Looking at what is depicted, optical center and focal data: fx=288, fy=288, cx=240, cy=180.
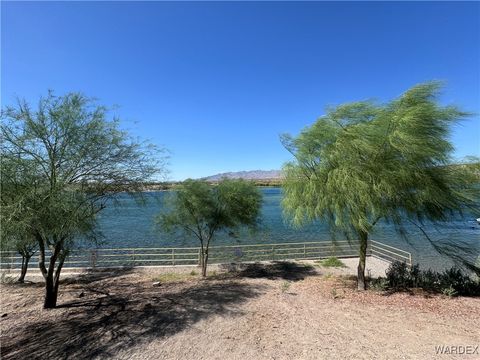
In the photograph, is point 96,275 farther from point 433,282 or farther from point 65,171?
point 433,282

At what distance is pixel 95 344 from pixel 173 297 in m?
3.21

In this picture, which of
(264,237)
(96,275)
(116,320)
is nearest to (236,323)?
(116,320)

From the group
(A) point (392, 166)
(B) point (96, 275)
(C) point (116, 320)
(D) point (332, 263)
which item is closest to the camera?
(C) point (116, 320)

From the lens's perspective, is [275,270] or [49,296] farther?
[275,270]

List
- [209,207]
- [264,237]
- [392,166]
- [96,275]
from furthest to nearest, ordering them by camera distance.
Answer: [264,237] < [209,207] < [96,275] < [392,166]

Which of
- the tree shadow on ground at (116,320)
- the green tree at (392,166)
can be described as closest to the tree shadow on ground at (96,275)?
the tree shadow on ground at (116,320)

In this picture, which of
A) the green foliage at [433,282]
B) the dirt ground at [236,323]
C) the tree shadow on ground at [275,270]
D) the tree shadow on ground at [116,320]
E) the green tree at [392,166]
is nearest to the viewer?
the dirt ground at [236,323]

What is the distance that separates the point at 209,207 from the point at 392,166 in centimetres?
801

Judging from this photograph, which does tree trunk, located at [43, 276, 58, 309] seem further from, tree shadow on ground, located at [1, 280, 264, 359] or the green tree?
the green tree

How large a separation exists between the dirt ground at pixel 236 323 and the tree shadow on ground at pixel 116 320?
2cm

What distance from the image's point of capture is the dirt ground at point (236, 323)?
204 inches

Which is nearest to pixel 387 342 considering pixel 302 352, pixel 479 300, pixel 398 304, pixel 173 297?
pixel 302 352

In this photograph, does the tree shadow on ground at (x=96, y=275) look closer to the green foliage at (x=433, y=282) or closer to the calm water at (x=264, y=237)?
the calm water at (x=264, y=237)

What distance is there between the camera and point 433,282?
9.00m
